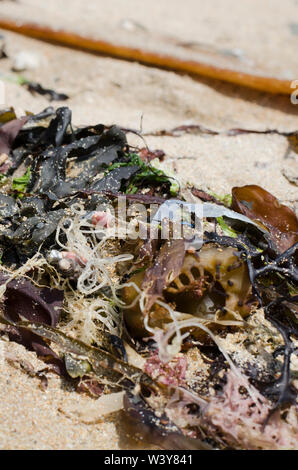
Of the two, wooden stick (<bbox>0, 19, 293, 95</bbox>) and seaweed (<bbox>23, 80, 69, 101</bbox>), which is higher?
wooden stick (<bbox>0, 19, 293, 95</bbox>)

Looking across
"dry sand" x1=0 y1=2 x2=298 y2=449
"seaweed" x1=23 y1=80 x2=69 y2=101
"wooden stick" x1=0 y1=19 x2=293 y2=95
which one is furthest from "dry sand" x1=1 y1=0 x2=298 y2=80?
"seaweed" x1=23 y1=80 x2=69 y2=101

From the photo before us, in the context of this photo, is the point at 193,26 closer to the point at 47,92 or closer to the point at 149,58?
the point at 149,58

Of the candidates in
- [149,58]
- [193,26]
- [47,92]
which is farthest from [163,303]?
[193,26]

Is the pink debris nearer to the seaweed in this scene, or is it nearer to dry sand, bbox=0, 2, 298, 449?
dry sand, bbox=0, 2, 298, 449

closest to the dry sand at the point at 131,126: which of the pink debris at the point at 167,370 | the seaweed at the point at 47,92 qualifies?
the seaweed at the point at 47,92
